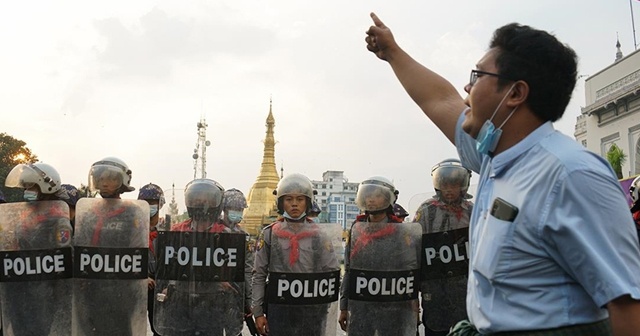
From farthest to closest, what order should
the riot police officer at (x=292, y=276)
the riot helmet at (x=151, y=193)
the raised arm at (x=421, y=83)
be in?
the riot helmet at (x=151, y=193)
the riot police officer at (x=292, y=276)
the raised arm at (x=421, y=83)

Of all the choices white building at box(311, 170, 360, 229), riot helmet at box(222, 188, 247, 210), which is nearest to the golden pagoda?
riot helmet at box(222, 188, 247, 210)

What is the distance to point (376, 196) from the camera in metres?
6.15

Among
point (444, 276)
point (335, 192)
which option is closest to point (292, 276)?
point (444, 276)

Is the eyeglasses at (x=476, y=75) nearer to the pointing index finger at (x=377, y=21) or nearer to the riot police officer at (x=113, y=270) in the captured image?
the pointing index finger at (x=377, y=21)

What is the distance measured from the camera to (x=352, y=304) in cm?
566

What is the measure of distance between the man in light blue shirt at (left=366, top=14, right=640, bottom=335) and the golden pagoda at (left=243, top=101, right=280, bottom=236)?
2886 centimetres

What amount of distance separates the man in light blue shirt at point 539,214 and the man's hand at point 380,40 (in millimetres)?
651

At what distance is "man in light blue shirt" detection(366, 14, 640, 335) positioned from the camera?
1.47m


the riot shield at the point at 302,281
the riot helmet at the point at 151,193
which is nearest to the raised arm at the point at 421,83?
the riot shield at the point at 302,281

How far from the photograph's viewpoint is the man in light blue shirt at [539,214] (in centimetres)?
147

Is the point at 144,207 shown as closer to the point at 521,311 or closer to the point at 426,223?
the point at 426,223

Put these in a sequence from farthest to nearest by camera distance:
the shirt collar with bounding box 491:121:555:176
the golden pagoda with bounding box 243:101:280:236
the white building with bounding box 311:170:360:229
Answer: the white building with bounding box 311:170:360:229 → the golden pagoda with bounding box 243:101:280:236 → the shirt collar with bounding box 491:121:555:176

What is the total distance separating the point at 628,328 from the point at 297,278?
4.24 meters

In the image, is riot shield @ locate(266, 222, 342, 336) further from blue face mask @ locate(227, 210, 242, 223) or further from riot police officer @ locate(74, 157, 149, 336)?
riot police officer @ locate(74, 157, 149, 336)
